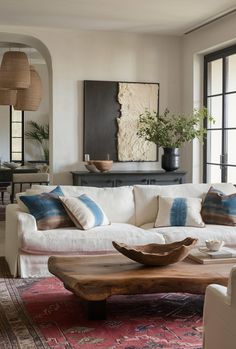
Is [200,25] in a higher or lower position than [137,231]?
higher

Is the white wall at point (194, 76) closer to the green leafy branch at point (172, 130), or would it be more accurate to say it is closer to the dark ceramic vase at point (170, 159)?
the green leafy branch at point (172, 130)

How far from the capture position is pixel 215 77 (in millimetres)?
7320

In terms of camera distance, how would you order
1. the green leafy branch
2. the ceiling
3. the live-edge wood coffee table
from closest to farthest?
the live-edge wood coffee table, the ceiling, the green leafy branch

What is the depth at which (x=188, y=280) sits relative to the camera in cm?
349

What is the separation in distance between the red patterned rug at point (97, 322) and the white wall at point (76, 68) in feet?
10.7

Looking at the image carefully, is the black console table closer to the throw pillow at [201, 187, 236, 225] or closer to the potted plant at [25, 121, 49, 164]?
the throw pillow at [201, 187, 236, 225]

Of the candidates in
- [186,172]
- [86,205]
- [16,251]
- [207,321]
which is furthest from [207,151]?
[207,321]

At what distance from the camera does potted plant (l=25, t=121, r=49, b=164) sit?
1297cm

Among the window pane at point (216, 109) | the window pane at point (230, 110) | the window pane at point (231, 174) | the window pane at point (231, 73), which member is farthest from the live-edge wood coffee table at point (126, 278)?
the window pane at point (216, 109)

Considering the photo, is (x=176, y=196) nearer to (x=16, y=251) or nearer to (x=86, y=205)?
(x=86, y=205)

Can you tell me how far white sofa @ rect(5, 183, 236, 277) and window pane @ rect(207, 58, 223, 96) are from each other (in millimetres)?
2154

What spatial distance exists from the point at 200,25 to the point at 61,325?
15.8ft

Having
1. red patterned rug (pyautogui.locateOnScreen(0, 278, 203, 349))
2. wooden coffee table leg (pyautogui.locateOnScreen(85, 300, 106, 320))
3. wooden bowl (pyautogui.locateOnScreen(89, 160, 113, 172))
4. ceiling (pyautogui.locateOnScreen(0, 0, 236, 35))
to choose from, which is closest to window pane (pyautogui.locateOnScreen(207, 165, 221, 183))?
wooden bowl (pyautogui.locateOnScreen(89, 160, 113, 172))

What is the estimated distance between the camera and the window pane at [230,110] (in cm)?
686
